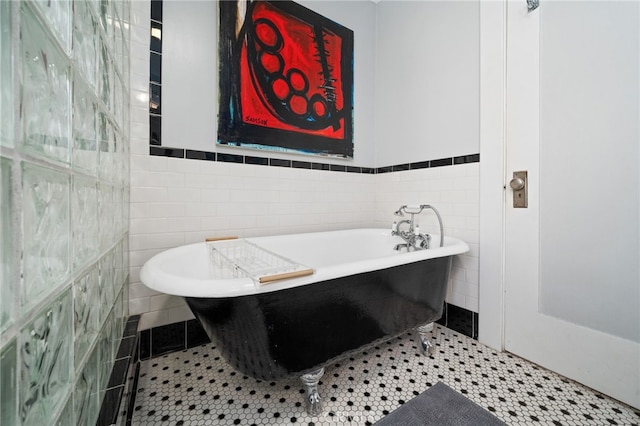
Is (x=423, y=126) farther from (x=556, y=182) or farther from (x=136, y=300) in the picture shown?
(x=136, y=300)

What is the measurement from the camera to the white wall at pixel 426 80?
60.6 inches

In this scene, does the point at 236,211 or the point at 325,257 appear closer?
the point at 236,211

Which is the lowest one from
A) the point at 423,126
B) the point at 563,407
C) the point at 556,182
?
the point at 563,407

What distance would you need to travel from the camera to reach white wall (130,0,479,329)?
1.32 meters

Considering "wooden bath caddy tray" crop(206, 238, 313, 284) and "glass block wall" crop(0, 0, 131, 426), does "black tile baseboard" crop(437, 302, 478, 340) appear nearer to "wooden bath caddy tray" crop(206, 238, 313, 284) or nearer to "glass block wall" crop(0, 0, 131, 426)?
"wooden bath caddy tray" crop(206, 238, 313, 284)

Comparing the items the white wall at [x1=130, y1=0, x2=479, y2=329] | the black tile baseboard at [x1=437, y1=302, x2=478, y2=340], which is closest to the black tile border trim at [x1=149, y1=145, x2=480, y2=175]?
the white wall at [x1=130, y1=0, x2=479, y2=329]

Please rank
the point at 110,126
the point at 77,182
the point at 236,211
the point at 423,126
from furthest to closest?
the point at 423,126, the point at 236,211, the point at 110,126, the point at 77,182

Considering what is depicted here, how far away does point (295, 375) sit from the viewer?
92 centimetres

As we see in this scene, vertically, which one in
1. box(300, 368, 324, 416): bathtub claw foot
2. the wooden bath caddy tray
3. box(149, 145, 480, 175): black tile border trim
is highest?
box(149, 145, 480, 175): black tile border trim

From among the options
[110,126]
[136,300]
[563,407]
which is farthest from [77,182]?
[563,407]

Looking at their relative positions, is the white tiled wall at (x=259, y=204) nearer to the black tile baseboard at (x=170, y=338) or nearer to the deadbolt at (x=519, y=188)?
the black tile baseboard at (x=170, y=338)

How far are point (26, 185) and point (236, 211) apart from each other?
4.06 ft

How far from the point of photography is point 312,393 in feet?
3.19

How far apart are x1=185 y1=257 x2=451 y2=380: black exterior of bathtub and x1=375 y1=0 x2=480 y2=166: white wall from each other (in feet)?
3.20
